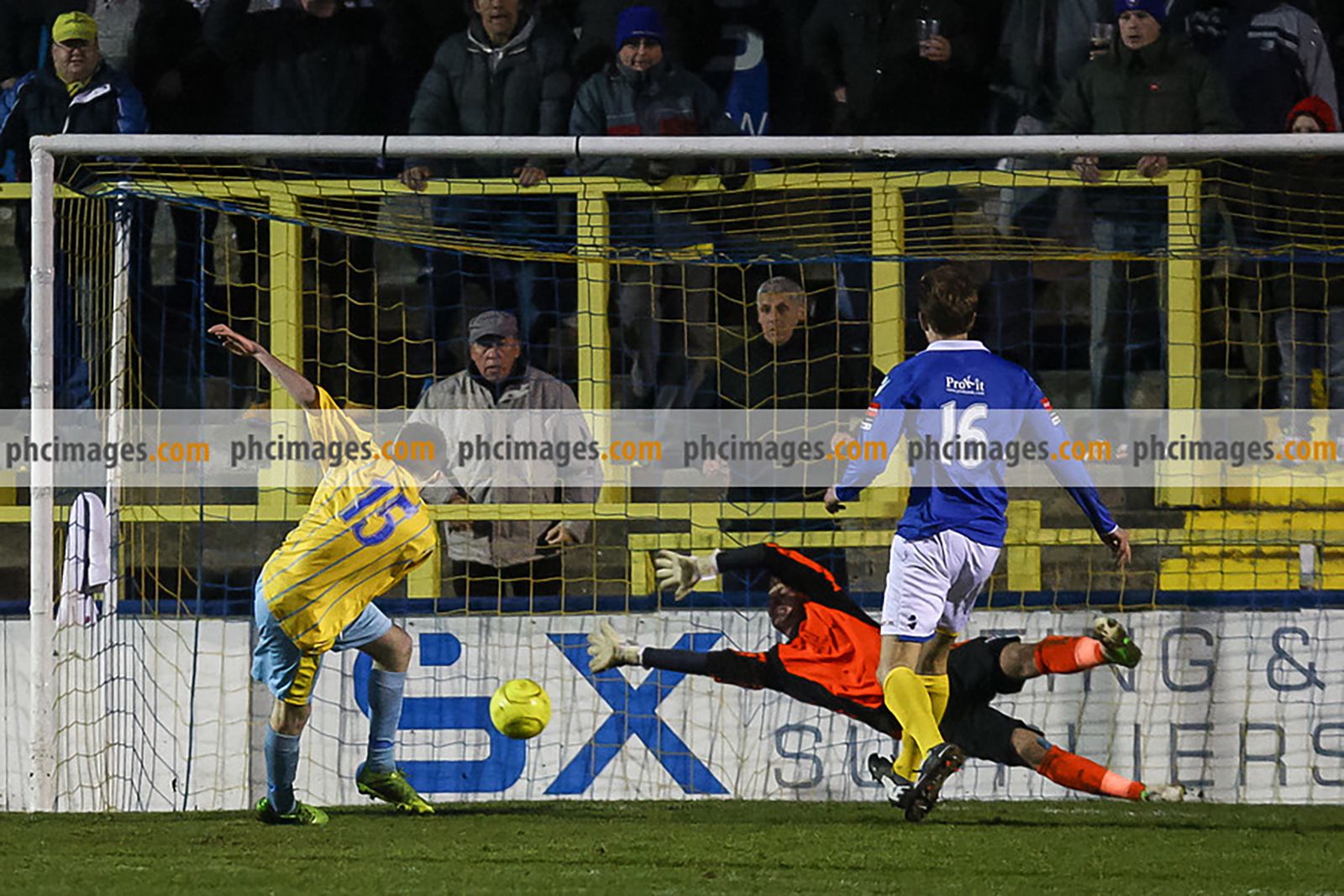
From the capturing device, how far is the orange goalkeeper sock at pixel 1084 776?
703 cm

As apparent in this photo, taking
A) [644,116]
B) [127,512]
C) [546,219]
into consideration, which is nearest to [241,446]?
[127,512]

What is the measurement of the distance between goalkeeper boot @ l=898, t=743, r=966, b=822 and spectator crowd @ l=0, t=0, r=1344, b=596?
6.62ft

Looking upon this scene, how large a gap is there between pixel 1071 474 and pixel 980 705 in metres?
1.01

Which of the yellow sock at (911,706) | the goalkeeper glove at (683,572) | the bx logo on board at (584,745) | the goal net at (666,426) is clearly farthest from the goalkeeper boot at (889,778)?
the goalkeeper glove at (683,572)

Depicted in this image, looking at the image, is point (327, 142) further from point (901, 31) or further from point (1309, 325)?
point (1309, 325)

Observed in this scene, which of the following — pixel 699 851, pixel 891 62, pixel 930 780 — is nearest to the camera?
pixel 699 851

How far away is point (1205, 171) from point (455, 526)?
12.3 ft

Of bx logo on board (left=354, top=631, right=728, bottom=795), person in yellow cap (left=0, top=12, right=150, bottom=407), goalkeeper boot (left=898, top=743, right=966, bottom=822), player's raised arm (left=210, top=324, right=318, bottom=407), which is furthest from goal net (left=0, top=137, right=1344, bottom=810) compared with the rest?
player's raised arm (left=210, top=324, right=318, bottom=407)

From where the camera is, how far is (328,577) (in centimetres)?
684

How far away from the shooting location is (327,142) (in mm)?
6824

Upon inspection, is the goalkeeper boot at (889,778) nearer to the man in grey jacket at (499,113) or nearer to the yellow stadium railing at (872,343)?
the yellow stadium railing at (872,343)

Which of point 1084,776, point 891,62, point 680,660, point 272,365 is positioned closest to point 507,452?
point 680,660

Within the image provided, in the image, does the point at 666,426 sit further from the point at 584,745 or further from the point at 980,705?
the point at 980,705

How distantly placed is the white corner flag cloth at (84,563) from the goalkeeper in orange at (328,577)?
27.7 inches
